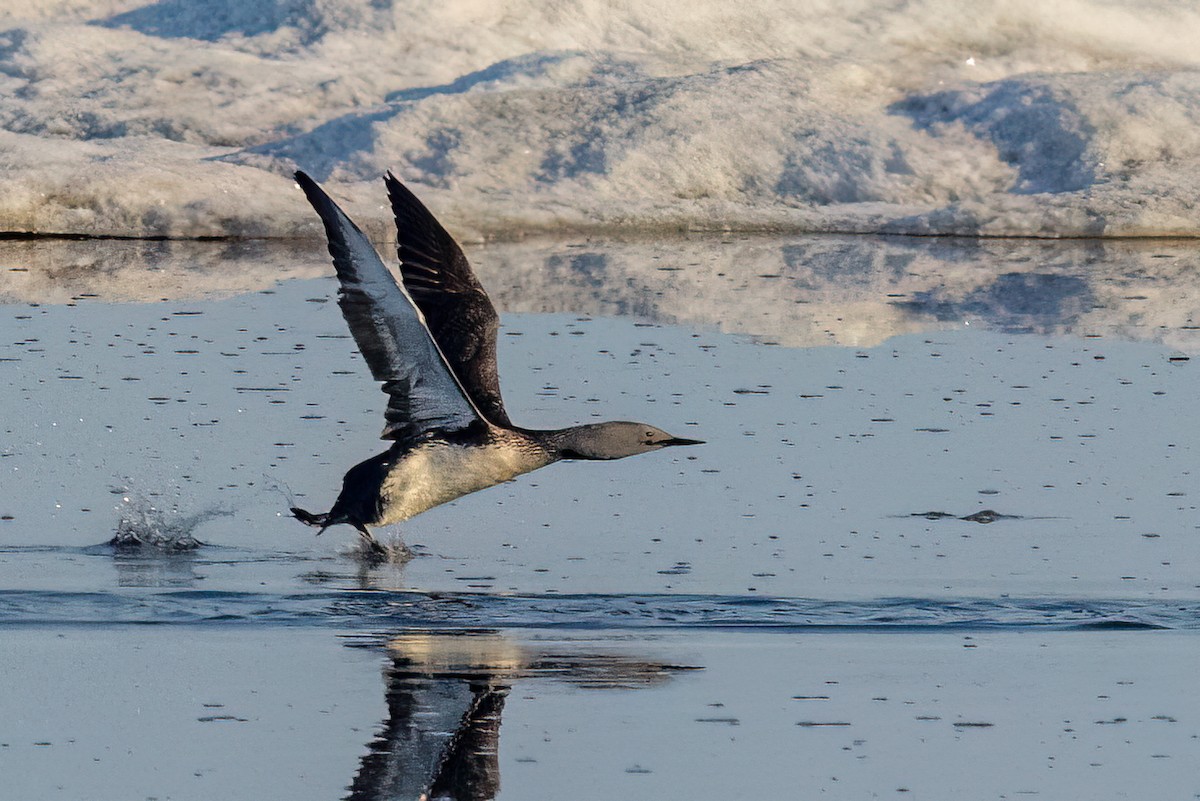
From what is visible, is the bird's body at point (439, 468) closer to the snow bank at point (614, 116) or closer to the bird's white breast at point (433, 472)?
the bird's white breast at point (433, 472)

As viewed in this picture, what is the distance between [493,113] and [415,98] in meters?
1.22

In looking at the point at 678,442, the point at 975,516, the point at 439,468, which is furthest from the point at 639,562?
the point at 975,516

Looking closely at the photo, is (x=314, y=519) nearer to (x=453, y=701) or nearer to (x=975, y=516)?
(x=453, y=701)

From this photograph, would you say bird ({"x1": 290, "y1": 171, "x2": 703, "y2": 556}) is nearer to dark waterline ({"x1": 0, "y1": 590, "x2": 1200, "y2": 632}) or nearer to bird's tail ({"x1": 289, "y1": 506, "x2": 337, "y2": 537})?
bird's tail ({"x1": 289, "y1": 506, "x2": 337, "y2": 537})

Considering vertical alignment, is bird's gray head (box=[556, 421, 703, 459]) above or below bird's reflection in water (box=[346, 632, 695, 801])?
above

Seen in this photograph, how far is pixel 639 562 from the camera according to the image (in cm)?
660

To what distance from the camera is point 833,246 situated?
1476 cm

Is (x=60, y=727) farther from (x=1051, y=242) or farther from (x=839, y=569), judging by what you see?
(x=1051, y=242)

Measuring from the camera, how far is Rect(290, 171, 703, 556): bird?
6.40 m

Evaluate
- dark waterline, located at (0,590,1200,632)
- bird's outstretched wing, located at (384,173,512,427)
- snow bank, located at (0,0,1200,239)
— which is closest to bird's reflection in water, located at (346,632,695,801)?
dark waterline, located at (0,590,1200,632)

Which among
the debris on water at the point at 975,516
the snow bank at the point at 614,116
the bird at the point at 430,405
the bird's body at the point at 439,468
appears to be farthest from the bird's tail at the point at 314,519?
the snow bank at the point at 614,116

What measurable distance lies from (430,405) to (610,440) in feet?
2.04

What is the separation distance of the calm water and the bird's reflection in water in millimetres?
14

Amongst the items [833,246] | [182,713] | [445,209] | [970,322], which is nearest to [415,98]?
[445,209]
